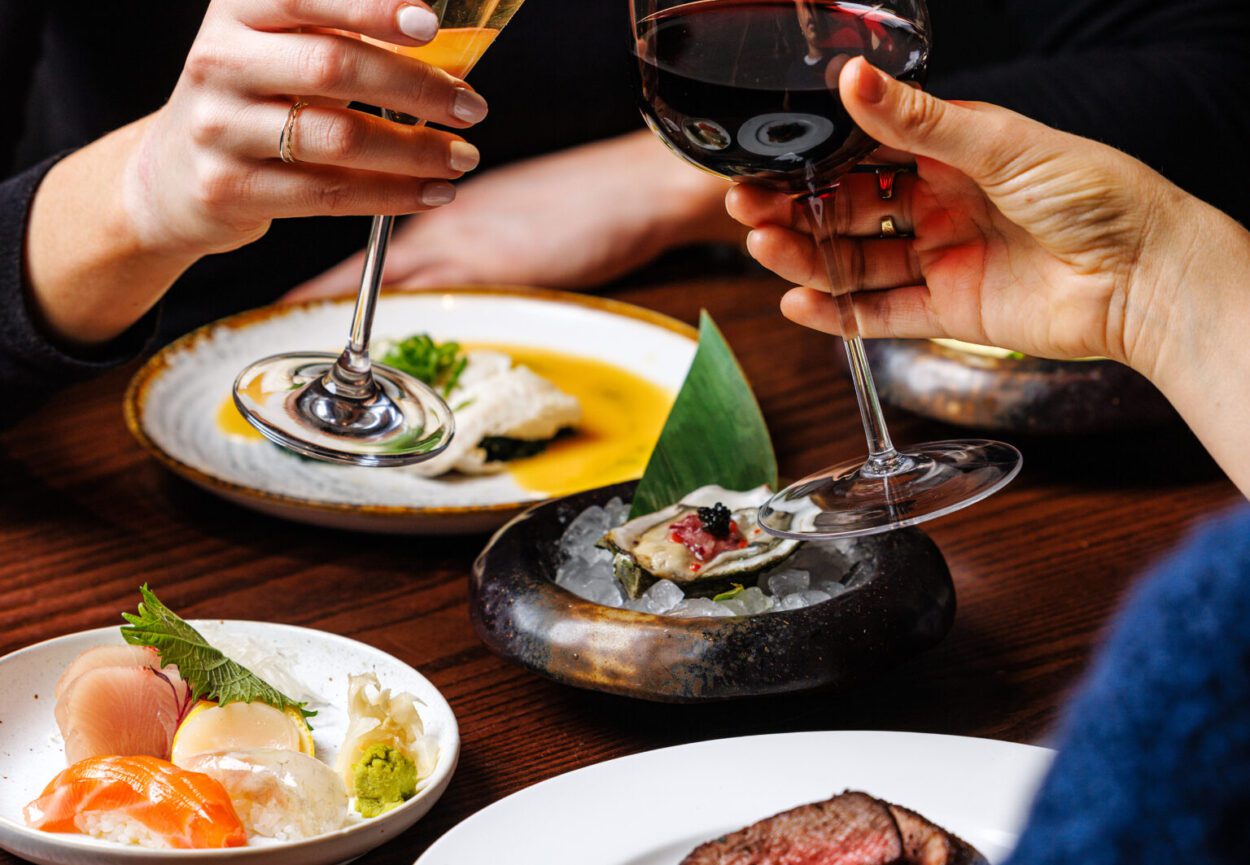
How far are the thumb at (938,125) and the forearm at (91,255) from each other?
882 millimetres

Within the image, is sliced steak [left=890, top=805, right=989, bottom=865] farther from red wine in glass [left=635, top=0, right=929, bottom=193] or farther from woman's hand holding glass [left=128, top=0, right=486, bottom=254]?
woman's hand holding glass [left=128, top=0, right=486, bottom=254]

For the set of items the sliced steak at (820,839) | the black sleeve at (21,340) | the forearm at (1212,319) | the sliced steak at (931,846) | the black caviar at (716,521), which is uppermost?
the forearm at (1212,319)

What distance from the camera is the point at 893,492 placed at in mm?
1118

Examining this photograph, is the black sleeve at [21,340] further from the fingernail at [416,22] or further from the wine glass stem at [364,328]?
the fingernail at [416,22]

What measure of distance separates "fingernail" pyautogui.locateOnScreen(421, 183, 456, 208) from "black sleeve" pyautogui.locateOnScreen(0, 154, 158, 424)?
66 centimetres

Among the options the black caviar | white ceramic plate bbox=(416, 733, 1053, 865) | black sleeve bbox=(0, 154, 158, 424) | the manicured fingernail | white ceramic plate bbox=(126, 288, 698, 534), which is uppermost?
the manicured fingernail

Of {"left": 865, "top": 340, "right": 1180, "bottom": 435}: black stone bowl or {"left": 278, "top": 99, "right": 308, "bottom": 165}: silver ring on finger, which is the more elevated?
{"left": 278, "top": 99, "right": 308, "bottom": 165}: silver ring on finger

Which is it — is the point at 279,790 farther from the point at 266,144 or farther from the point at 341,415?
the point at 266,144

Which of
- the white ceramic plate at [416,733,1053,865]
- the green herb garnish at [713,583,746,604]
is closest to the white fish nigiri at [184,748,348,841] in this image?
the white ceramic plate at [416,733,1053,865]

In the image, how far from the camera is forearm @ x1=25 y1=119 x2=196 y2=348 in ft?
4.86

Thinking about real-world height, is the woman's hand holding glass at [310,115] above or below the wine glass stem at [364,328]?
above

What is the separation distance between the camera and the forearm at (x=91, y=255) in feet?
4.86

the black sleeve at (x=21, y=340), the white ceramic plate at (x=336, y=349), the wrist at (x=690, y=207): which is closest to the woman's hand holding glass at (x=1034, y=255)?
the white ceramic plate at (x=336, y=349)

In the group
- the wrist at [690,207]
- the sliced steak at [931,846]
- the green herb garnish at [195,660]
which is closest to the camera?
the sliced steak at [931,846]
